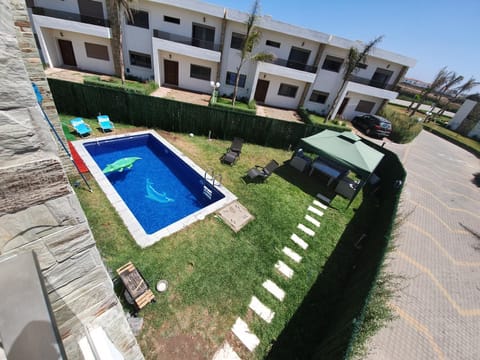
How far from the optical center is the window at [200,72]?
17531 millimetres

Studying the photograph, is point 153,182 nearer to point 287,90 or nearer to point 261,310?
point 261,310

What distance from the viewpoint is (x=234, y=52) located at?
54.9ft

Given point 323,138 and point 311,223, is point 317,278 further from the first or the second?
point 323,138

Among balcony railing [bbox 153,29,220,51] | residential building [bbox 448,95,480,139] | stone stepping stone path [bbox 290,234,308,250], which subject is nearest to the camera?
stone stepping stone path [bbox 290,234,308,250]

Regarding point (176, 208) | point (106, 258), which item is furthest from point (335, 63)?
point (106, 258)

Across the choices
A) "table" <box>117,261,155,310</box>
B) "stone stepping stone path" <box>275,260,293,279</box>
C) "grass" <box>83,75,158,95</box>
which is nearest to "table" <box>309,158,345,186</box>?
"stone stepping stone path" <box>275,260,293,279</box>

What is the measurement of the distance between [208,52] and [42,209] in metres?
18.2

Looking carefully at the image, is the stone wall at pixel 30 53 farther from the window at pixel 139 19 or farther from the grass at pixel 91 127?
the window at pixel 139 19

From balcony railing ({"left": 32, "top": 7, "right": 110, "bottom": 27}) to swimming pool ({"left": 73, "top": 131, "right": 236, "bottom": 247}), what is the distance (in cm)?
1178

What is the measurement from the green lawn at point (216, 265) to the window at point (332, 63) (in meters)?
15.7

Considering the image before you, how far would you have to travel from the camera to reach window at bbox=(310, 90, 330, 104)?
19.3m

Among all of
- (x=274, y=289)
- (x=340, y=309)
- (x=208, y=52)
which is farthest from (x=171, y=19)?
(x=340, y=309)

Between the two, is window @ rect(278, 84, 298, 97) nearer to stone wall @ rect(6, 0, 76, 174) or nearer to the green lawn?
the green lawn

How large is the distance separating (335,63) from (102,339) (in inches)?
880
